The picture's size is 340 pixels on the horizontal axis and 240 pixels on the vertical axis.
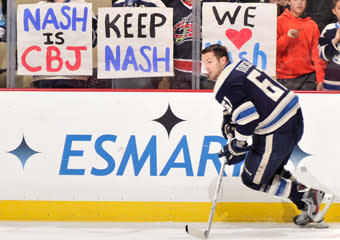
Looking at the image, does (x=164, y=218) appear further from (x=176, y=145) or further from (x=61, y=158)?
(x=61, y=158)

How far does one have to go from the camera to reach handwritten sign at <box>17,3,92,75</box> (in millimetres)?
3615

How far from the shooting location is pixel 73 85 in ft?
11.8

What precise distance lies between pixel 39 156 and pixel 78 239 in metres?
0.79

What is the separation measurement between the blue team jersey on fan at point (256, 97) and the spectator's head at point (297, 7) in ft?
2.80

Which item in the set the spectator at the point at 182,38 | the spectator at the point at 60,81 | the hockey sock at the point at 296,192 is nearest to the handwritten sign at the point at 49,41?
the spectator at the point at 60,81

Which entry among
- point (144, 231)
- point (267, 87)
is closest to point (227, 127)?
point (267, 87)

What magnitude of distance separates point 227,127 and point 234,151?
274 millimetres

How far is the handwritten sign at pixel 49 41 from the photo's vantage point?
3615 mm

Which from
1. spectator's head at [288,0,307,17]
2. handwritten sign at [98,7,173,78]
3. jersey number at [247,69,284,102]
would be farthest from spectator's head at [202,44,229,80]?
spectator's head at [288,0,307,17]

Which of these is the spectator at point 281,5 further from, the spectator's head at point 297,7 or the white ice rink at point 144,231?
the white ice rink at point 144,231

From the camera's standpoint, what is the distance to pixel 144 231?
3.11 metres

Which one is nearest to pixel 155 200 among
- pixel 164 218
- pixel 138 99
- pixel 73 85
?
pixel 164 218

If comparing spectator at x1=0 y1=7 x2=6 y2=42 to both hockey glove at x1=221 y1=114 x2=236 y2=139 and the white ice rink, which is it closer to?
the white ice rink

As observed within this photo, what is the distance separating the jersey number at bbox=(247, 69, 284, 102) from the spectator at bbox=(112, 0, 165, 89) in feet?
2.73
